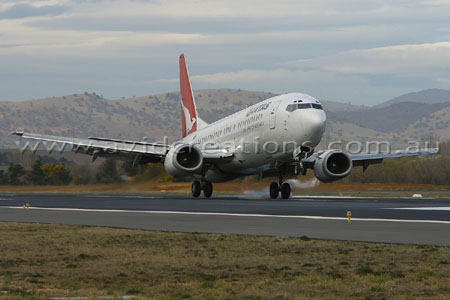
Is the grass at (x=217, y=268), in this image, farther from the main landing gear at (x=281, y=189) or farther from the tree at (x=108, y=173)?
the tree at (x=108, y=173)

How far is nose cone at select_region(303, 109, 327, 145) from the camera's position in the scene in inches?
1505

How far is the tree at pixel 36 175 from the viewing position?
76.1 meters

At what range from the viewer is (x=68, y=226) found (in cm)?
2241

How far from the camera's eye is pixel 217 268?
1315 centimetres

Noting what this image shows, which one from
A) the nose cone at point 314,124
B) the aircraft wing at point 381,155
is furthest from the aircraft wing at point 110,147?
the nose cone at point 314,124

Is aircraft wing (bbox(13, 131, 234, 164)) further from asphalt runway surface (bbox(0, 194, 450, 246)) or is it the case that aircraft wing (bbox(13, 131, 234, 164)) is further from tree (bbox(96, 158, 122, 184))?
asphalt runway surface (bbox(0, 194, 450, 246))

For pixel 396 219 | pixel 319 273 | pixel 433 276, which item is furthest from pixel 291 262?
pixel 396 219

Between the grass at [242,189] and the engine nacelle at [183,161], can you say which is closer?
the engine nacelle at [183,161]

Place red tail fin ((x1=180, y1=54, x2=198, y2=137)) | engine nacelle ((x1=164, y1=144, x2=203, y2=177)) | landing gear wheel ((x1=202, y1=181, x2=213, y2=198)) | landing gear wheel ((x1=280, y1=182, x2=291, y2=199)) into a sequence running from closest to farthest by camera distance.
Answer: engine nacelle ((x1=164, y1=144, x2=203, y2=177)), landing gear wheel ((x1=280, y1=182, x2=291, y2=199)), landing gear wheel ((x1=202, y1=181, x2=213, y2=198)), red tail fin ((x1=180, y1=54, x2=198, y2=137))

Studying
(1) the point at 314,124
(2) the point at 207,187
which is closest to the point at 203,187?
(2) the point at 207,187

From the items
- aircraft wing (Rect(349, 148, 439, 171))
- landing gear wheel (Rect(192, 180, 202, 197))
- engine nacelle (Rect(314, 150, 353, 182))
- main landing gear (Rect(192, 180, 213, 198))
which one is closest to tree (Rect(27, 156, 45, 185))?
landing gear wheel (Rect(192, 180, 202, 197))

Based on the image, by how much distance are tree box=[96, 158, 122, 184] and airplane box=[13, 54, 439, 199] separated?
1012 cm

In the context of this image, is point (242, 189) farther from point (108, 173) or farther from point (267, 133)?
point (267, 133)

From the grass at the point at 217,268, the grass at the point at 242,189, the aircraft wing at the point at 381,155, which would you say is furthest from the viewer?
the grass at the point at 242,189
